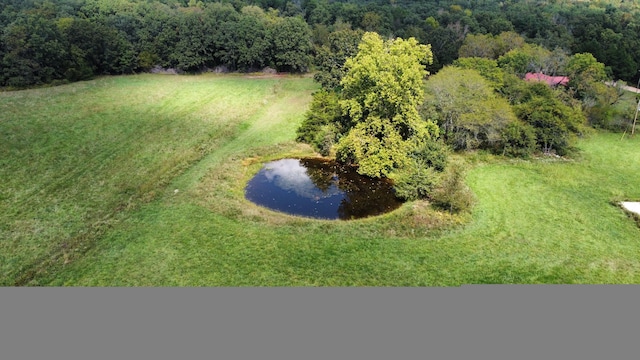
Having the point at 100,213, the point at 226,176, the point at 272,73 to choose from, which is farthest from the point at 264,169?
the point at 272,73

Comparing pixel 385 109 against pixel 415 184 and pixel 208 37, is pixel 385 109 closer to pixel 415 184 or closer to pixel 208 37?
pixel 415 184

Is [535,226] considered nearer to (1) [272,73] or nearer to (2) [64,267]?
(2) [64,267]

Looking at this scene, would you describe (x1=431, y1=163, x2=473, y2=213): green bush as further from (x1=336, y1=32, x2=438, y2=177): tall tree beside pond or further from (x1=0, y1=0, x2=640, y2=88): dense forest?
(x1=0, y1=0, x2=640, y2=88): dense forest

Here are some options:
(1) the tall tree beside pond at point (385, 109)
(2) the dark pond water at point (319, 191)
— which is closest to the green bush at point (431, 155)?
(1) the tall tree beside pond at point (385, 109)

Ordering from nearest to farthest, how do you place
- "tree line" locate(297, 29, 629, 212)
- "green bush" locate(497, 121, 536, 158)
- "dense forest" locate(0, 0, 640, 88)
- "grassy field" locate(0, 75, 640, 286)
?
"grassy field" locate(0, 75, 640, 286)
"tree line" locate(297, 29, 629, 212)
"green bush" locate(497, 121, 536, 158)
"dense forest" locate(0, 0, 640, 88)

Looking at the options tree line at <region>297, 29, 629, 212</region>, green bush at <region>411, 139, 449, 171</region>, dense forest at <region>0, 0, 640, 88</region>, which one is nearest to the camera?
tree line at <region>297, 29, 629, 212</region>

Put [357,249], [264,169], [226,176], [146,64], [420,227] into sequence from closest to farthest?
[357,249] < [420,227] < [226,176] < [264,169] < [146,64]

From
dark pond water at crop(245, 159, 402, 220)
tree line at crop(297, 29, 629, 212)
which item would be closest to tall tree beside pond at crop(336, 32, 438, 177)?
tree line at crop(297, 29, 629, 212)

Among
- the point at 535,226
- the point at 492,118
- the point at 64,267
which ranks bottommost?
the point at 64,267

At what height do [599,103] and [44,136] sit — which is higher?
[599,103]
